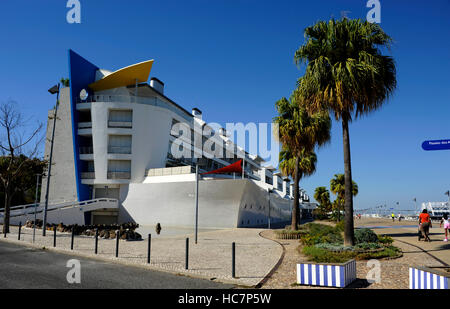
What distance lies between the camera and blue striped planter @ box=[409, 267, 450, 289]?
19.9 feet

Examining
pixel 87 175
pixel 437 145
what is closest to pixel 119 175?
pixel 87 175

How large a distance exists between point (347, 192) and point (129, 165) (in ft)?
98.3

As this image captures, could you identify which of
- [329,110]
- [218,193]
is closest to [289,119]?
[329,110]

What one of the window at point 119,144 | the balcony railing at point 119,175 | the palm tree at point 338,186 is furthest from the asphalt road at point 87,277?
the palm tree at point 338,186

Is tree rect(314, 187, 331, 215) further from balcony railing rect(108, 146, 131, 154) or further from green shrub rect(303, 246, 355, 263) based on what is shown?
green shrub rect(303, 246, 355, 263)

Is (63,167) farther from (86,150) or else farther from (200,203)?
(200,203)

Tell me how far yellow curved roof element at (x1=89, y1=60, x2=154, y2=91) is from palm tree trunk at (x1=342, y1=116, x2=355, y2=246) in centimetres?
3042

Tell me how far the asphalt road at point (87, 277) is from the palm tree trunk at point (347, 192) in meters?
7.06

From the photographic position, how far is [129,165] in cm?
3878

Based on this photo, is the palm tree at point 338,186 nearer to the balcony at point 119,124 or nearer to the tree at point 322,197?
the tree at point 322,197

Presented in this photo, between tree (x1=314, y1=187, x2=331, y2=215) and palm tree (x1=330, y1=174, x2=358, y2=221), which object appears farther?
tree (x1=314, y1=187, x2=331, y2=215)

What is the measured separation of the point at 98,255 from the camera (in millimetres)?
12789

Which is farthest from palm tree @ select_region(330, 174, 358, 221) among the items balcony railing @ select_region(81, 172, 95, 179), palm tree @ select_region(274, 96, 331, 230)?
balcony railing @ select_region(81, 172, 95, 179)
